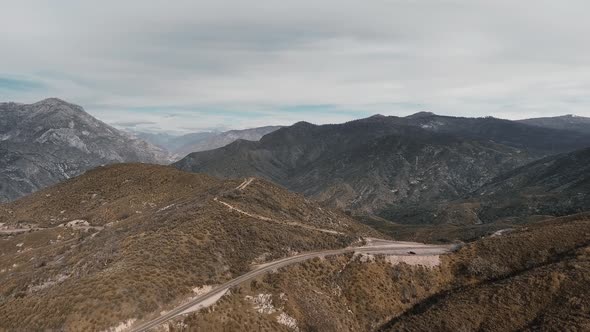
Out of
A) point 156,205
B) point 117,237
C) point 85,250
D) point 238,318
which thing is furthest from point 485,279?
point 156,205

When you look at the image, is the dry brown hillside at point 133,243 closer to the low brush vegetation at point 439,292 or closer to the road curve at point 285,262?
the road curve at point 285,262

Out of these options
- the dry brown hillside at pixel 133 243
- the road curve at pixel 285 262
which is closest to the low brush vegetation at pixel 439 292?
the road curve at pixel 285 262

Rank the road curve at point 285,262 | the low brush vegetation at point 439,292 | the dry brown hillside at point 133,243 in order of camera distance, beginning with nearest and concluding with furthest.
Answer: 1. the dry brown hillside at point 133,243
2. the road curve at point 285,262
3. the low brush vegetation at point 439,292

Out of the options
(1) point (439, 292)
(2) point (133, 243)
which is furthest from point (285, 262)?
(1) point (439, 292)

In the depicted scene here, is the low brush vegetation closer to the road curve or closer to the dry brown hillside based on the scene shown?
the road curve

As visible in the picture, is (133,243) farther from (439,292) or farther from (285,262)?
(439,292)

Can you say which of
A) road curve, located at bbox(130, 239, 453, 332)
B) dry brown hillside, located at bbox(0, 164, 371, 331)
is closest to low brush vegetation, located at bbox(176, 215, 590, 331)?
road curve, located at bbox(130, 239, 453, 332)
